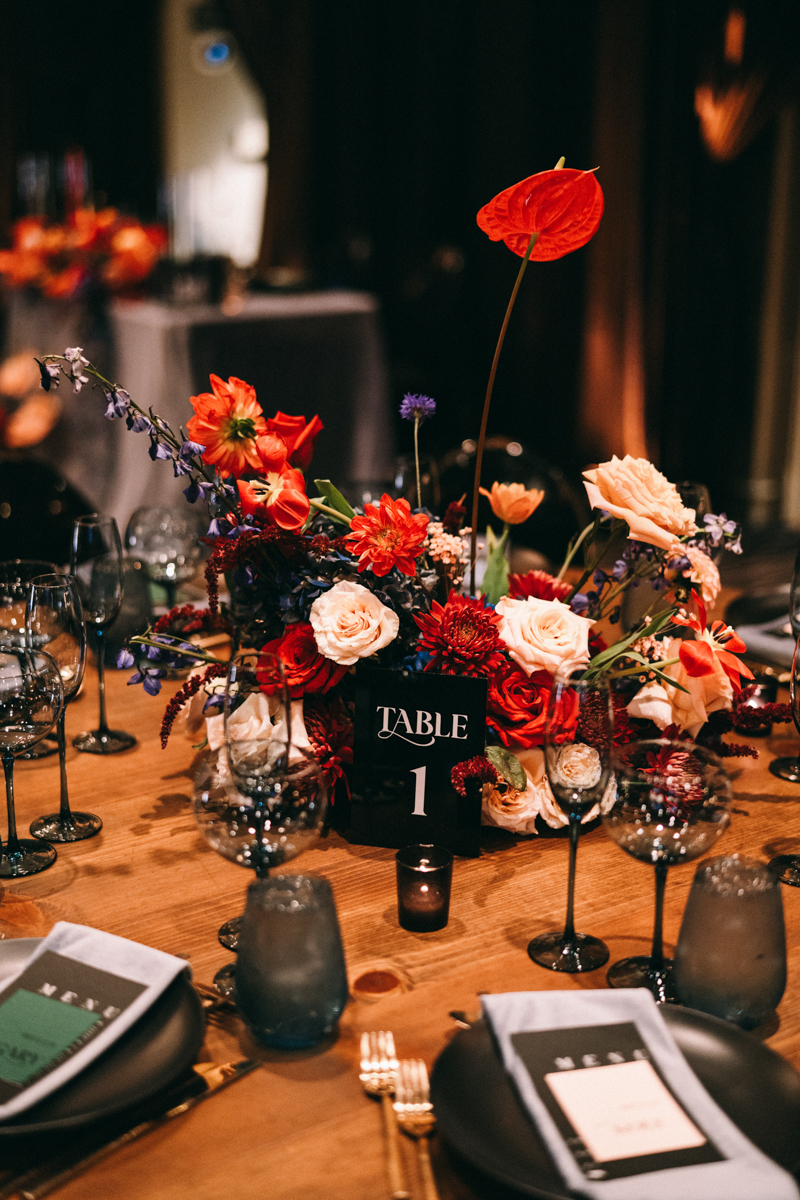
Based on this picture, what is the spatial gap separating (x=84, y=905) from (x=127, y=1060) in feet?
0.85

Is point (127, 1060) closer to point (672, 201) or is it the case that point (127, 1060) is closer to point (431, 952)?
point (431, 952)

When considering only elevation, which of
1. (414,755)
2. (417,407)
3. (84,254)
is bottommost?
(414,755)

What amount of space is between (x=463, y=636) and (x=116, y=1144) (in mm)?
546

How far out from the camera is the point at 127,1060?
2.51ft

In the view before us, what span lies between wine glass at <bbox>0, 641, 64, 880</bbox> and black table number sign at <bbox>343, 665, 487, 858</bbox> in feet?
0.98

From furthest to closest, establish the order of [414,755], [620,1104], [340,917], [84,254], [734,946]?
[84,254] → [414,755] → [340,917] → [734,946] → [620,1104]

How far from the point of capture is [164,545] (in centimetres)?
167

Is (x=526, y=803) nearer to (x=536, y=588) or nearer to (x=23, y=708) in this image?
(x=536, y=588)

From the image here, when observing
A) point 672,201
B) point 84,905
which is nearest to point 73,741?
point 84,905

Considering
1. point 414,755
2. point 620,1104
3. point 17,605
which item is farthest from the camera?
point 17,605

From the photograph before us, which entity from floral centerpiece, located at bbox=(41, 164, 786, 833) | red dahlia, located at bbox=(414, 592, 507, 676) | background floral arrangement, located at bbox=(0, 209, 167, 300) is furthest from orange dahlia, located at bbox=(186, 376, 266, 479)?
background floral arrangement, located at bbox=(0, 209, 167, 300)

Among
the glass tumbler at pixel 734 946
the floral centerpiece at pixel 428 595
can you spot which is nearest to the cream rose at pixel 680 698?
the floral centerpiece at pixel 428 595

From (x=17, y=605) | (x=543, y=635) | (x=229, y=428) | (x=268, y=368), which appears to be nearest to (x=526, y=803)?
(x=543, y=635)

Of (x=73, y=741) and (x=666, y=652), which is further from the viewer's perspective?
(x=73, y=741)
